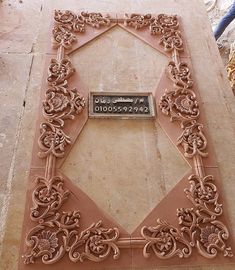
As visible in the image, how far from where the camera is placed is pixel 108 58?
9.20ft

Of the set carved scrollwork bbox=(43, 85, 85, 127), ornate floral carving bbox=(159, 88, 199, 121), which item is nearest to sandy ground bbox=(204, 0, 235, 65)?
Answer: ornate floral carving bbox=(159, 88, 199, 121)

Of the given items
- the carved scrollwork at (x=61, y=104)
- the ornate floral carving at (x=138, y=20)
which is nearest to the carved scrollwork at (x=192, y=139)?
the carved scrollwork at (x=61, y=104)

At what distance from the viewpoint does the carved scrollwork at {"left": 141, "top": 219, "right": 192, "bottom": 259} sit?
1849mm

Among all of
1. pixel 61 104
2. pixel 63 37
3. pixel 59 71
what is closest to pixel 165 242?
pixel 61 104

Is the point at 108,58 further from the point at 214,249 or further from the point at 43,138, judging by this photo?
the point at 214,249

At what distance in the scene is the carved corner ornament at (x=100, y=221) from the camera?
6.01ft

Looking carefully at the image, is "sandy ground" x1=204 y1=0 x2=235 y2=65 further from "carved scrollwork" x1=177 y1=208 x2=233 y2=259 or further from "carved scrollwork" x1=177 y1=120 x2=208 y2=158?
"carved scrollwork" x1=177 y1=208 x2=233 y2=259

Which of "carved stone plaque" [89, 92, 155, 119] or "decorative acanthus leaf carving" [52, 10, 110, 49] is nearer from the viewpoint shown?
"carved stone plaque" [89, 92, 155, 119]

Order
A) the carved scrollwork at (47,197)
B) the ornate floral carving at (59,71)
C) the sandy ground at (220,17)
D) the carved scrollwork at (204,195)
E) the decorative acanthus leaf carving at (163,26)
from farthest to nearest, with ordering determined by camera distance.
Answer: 1. the sandy ground at (220,17)
2. the decorative acanthus leaf carving at (163,26)
3. the ornate floral carving at (59,71)
4. the carved scrollwork at (204,195)
5. the carved scrollwork at (47,197)

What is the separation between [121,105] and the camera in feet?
8.16

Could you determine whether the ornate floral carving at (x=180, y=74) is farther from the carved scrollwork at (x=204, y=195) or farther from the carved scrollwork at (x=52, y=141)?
the carved scrollwork at (x=52, y=141)

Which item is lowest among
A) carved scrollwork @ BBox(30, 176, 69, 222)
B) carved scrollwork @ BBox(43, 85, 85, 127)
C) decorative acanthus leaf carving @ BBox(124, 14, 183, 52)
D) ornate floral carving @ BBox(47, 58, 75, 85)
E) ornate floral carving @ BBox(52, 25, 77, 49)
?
carved scrollwork @ BBox(30, 176, 69, 222)

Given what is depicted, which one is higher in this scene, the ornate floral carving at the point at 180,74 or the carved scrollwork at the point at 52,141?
the ornate floral carving at the point at 180,74

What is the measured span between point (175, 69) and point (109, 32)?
2.44 ft
